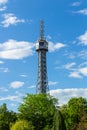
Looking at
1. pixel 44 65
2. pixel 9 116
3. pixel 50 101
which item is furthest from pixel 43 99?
pixel 44 65

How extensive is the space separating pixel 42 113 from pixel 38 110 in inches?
55.1

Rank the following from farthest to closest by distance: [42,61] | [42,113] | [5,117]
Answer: [42,61]
[5,117]
[42,113]

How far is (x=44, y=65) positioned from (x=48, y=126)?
77358mm

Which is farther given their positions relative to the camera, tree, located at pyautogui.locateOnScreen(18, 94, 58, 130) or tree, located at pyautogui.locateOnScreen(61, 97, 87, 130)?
tree, located at pyautogui.locateOnScreen(61, 97, 87, 130)

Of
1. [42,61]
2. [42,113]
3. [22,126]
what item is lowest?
[22,126]

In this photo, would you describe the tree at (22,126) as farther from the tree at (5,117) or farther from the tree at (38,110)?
the tree at (5,117)

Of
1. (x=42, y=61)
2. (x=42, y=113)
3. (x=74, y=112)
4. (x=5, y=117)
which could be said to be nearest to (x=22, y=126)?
(x=42, y=113)

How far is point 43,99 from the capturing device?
3659 inches

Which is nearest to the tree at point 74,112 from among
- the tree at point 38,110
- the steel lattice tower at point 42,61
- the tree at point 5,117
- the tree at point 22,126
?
the tree at point 38,110

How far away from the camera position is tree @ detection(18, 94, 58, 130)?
289 feet

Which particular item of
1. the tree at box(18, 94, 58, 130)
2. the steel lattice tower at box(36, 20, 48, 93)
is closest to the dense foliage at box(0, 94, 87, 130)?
the tree at box(18, 94, 58, 130)

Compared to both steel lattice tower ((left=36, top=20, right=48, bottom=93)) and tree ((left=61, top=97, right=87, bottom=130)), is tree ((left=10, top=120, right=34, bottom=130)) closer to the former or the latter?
tree ((left=61, top=97, right=87, bottom=130))

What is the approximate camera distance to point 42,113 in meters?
89.1

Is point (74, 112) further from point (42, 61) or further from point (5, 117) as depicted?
point (42, 61)
